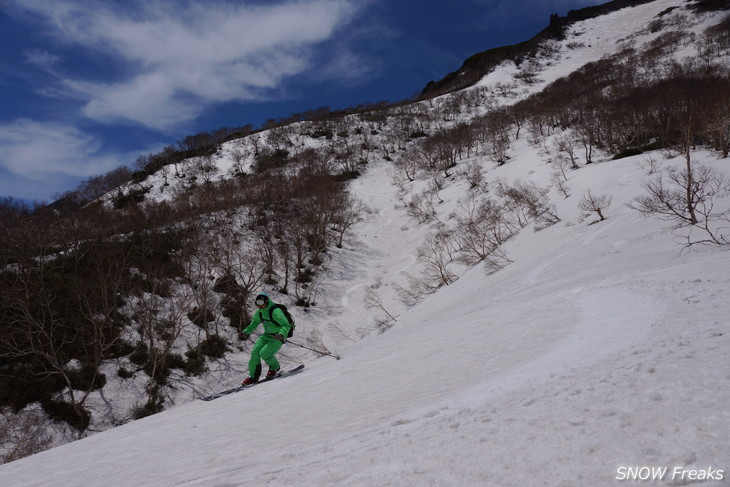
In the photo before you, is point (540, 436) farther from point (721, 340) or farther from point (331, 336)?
point (331, 336)

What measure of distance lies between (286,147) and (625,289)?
73252 mm

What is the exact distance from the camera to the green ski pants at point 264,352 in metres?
8.71

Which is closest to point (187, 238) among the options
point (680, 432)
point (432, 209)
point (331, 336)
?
point (331, 336)

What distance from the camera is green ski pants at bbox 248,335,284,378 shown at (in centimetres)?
871

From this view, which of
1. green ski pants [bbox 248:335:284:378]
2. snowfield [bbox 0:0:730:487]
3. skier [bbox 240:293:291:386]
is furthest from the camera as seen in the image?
green ski pants [bbox 248:335:284:378]

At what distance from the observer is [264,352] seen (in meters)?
8.65

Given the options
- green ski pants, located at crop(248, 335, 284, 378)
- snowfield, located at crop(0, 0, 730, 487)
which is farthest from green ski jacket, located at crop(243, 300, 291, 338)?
snowfield, located at crop(0, 0, 730, 487)

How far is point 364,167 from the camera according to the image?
64.4 meters

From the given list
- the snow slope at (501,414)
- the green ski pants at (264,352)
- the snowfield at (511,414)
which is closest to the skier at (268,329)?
the green ski pants at (264,352)

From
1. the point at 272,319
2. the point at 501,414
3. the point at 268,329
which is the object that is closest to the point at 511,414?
the point at 501,414

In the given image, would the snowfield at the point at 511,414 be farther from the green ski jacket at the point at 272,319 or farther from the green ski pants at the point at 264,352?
the green ski pants at the point at 264,352

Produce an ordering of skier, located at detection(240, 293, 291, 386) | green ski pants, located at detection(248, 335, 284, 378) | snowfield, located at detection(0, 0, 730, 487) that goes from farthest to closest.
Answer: green ski pants, located at detection(248, 335, 284, 378), skier, located at detection(240, 293, 291, 386), snowfield, located at detection(0, 0, 730, 487)

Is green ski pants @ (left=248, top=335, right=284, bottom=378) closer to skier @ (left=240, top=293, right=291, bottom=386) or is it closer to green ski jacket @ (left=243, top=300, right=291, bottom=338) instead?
skier @ (left=240, top=293, right=291, bottom=386)

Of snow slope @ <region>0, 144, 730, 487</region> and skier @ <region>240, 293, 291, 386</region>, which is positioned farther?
skier @ <region>240, 293, 291, 386</region>
